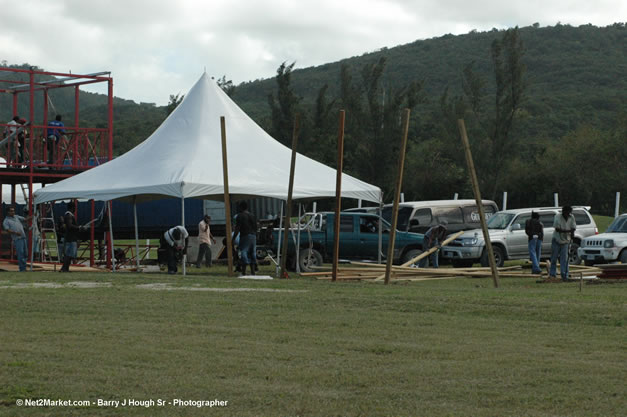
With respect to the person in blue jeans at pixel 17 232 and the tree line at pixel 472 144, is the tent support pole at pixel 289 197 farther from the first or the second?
the tree line at pixel 472 144

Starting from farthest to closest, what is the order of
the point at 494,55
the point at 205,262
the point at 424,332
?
the point at 494,55 < the point at 205,262 < the point at 424,332

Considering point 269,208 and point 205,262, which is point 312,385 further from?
point 269,208

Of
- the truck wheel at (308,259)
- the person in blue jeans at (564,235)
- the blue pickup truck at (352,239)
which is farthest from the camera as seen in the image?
the blue pickup truck at (352,239)

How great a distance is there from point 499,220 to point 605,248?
374cm

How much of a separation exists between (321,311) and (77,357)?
483 cm

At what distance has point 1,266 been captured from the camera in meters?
26.0

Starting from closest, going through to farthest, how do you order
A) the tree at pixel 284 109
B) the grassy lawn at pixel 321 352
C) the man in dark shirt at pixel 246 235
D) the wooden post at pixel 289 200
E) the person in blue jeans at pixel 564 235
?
1. the grassy lawn at pixel 321 352
2. the wooden post at pixel 289 200
3. the person in blue jeans at pixel 564 235
4. the man in dark shirt at pixel 246 235
5. the tree at pixel 284 109

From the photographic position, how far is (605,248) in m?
24.5

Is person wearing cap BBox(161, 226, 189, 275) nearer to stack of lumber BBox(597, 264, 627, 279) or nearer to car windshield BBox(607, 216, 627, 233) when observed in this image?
stack of lumber BBox(597, 264, 627, 279)

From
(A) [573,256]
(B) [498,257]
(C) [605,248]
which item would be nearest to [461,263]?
(B) [498,257]

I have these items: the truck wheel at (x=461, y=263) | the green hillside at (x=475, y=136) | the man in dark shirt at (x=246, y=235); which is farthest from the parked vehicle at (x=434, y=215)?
the man in dark shirt at (x=246, y=235)

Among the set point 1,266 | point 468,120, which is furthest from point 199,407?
point 468,120

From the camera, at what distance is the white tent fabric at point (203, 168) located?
72.2ft

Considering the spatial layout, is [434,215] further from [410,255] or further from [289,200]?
[289,200]
